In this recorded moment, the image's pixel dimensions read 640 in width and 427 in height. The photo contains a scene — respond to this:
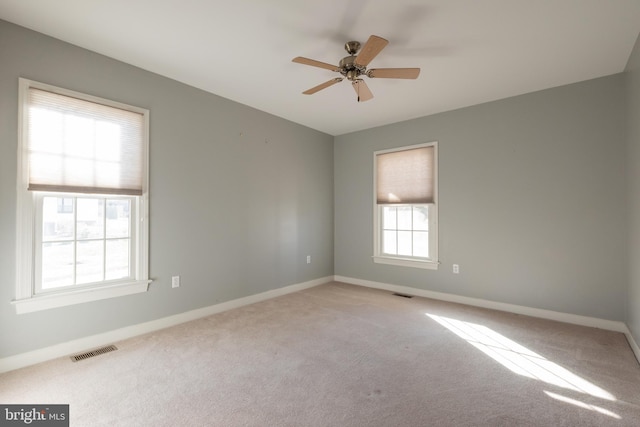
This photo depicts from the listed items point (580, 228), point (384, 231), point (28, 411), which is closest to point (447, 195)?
point (384, 231)

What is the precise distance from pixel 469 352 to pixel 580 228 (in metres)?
2.00

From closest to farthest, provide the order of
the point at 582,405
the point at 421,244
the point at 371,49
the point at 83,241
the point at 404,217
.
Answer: the point at 582,405 → the point at 371,49 → the point at 83,241 → the point at 421,244 → the point at 404,217

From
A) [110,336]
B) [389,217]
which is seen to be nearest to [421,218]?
[389,217]

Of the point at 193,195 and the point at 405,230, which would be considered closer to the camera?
the point at 193,195

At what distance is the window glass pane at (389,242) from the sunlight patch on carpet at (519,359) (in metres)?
1.63

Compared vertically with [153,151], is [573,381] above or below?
below

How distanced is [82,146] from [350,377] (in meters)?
2.99

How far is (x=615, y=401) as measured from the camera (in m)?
1.95

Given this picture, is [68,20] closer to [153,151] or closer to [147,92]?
[147,92]

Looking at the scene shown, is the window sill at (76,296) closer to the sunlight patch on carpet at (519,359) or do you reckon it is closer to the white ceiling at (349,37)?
Answer: the white ceiling at (349,37)

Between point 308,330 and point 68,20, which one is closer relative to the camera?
point 68,20

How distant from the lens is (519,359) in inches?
99.0

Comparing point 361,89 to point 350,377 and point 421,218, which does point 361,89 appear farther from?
point 350,377

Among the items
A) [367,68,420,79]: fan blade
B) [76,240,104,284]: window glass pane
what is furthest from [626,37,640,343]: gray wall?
[76,240,104,284]: window glass pane
